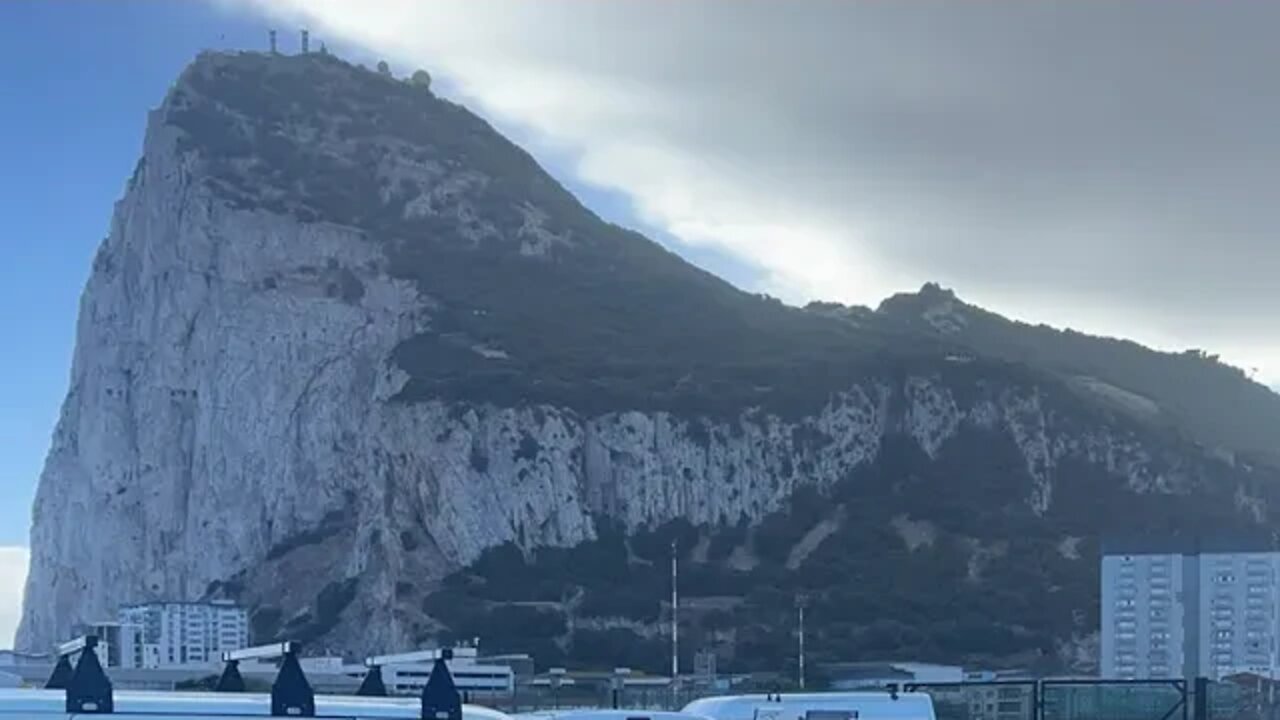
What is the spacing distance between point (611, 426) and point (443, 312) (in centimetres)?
1618

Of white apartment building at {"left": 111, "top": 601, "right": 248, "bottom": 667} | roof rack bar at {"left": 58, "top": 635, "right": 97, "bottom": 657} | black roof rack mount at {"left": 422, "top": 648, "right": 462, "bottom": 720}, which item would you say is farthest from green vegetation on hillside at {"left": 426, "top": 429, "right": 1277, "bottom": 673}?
black roof rack mount at {"left": 422, "top": 648, "right": 462, "bottom": 720}

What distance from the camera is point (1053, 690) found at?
1892 cm

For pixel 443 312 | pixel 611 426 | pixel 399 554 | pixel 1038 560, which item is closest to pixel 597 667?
pixel 399 554

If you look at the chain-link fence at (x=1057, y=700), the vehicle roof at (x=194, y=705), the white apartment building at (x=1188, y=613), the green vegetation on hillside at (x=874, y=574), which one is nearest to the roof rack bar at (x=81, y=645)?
the vehicle roof at (x=194, y=705)

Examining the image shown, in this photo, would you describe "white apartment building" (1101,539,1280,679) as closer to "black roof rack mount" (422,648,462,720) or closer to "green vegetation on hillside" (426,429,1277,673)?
"green vegetation on hillside" (426,429,1277,673)

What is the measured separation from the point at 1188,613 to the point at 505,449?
51.1 meters

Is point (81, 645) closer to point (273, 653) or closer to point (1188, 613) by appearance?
point (273, 653)

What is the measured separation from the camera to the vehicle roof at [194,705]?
6176mm

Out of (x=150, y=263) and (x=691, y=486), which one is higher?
(x=150, y=263)

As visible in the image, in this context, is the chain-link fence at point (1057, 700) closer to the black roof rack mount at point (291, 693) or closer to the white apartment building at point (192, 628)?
the black roof rack mount at point (291, 693)

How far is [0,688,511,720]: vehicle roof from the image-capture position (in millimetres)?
6176

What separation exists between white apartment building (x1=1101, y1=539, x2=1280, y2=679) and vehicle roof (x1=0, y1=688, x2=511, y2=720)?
3460 cm

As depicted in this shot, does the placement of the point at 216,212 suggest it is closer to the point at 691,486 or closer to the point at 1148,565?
the point at 691,486

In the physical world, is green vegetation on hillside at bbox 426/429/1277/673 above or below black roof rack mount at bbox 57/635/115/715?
below
